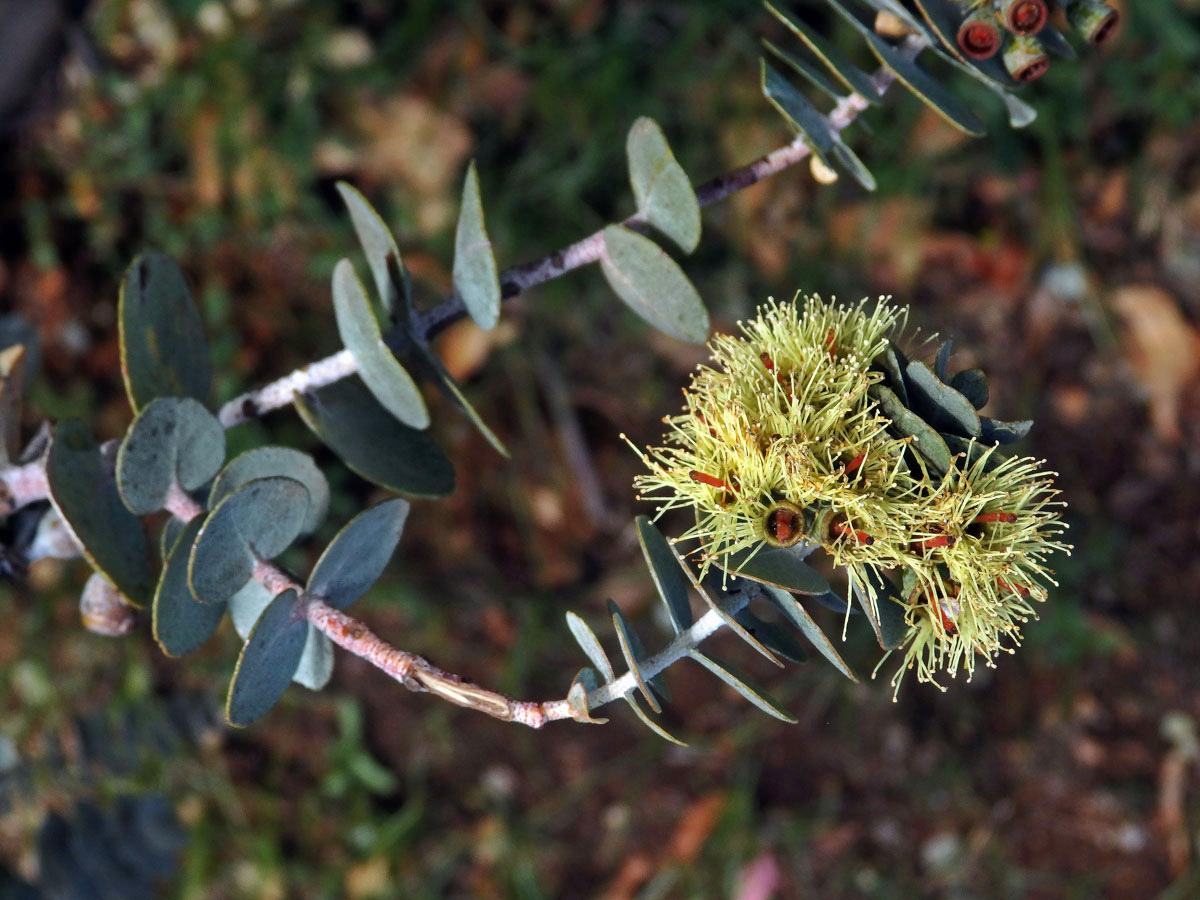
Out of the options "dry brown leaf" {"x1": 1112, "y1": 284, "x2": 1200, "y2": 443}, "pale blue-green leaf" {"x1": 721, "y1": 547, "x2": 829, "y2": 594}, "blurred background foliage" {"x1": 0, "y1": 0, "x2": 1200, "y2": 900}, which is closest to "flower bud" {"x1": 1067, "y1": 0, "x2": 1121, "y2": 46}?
"pale blue-green leaf" {"x1": 721, "y1": 547, "x2": 829, "y2": 594}

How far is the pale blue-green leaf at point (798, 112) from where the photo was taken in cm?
78

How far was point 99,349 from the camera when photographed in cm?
201

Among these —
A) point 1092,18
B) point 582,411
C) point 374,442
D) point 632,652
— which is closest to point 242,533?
point 374,442

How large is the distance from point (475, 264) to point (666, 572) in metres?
0.29

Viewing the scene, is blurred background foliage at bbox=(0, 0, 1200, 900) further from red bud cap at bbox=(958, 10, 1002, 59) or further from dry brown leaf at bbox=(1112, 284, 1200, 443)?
red bud cap at bbox=(958, 10, 1002, 59)

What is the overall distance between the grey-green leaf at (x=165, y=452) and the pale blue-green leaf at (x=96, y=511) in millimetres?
35

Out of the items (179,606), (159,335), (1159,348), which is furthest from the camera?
(1159,348)

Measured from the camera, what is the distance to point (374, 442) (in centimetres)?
92

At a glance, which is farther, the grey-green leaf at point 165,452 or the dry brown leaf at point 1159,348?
the dry brown leaf at point 1159,348

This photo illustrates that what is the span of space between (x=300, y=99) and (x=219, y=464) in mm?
1308

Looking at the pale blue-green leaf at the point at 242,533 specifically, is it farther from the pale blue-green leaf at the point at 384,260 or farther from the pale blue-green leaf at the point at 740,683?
the pale blue-green leaf at the point at 740,683

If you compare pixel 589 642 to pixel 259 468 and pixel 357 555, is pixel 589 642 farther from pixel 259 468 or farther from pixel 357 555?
pixel 259 468

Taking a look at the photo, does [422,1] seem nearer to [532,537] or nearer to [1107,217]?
[532,537]

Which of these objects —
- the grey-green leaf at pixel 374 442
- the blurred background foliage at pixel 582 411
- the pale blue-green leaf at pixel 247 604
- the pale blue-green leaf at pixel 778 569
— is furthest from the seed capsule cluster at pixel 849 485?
the blurred background foliage at pixel 582 411
